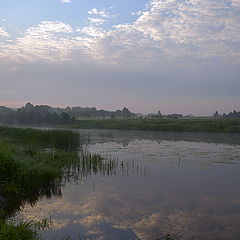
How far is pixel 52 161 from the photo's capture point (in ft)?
55.0

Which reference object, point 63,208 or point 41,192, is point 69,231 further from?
point 41,192

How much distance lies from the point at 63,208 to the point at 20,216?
63.6 inches

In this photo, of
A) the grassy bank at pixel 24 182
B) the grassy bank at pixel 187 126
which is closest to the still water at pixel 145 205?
the grassy bank at pixel 24 182

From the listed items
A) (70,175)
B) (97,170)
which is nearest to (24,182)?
(70,175)

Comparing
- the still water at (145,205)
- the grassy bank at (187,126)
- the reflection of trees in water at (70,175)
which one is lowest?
the still water at (145,205)

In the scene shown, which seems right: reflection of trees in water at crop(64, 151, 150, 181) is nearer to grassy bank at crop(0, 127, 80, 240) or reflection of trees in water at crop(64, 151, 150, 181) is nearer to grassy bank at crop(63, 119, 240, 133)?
grassy bank at crop(0, 127, 80, 240)

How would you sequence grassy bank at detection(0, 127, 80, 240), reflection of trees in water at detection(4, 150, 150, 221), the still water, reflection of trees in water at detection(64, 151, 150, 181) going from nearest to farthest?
grassy bank at detection(0, 127, 80, 240)
the still water
reflection of trees in water at detection(4, 150, 150, 221)
reflection of trees in water at detection(64, 151, 150, 181)

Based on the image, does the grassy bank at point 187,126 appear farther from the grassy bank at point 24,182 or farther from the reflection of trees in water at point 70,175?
the grassy bank at point 24,182

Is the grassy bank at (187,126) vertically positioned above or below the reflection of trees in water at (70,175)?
above

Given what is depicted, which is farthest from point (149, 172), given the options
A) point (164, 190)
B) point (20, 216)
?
point (20, 216)

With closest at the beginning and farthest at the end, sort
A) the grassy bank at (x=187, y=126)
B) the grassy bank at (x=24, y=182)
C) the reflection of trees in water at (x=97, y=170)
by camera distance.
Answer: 1. the grassy bank at (x=24, y=182)
2. the reflection of trees in water at (x=97, y=170)
3. the grassy bank at (x=187, y=126)

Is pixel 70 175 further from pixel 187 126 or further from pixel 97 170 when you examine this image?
pixel 187 126

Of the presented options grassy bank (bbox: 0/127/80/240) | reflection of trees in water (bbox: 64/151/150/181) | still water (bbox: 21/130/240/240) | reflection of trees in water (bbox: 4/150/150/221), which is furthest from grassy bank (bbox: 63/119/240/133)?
grassy bank (bbox: 0/127/80/240)

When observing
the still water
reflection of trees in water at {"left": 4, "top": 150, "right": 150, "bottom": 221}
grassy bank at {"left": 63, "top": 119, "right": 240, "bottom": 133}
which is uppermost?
grassy bank at {"left": 63, "top": 119, "right": 240, "bottom": 133}
